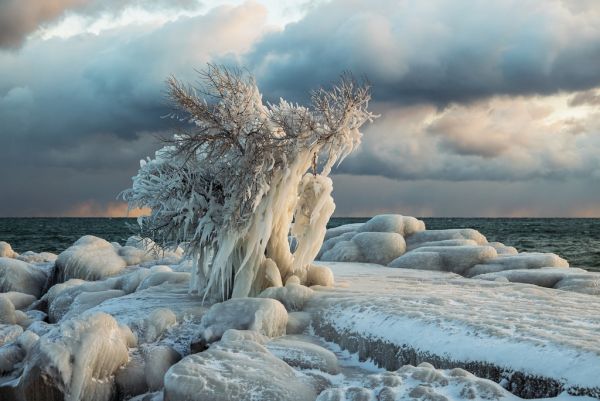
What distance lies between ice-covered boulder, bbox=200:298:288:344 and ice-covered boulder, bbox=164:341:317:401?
6.78 feet

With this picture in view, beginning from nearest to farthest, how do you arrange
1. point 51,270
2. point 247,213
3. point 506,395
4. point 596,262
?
point 506,395, point 247,213, point 51,270, point 596,262

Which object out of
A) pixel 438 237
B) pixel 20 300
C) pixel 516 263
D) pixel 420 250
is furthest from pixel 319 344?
pixel 438 237

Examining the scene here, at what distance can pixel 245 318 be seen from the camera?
424 inches

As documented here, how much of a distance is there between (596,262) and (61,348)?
38162mm

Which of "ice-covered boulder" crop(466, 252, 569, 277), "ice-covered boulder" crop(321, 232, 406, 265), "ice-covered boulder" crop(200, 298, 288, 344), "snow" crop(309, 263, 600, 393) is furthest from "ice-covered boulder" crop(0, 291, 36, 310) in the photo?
"ice-covered boulder" crop(466, 252, 569, 277)

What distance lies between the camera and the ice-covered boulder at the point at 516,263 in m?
19.9

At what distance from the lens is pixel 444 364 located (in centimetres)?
870

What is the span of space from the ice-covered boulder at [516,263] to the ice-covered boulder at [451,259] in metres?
0.40

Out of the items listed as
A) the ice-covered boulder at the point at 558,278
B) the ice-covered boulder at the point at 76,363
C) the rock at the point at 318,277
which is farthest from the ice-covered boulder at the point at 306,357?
the ice-covered boulder at the point at 558,278

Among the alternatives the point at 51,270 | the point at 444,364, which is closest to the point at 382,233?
the point at 51,270

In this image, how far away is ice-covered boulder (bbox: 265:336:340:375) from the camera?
29.0 ft

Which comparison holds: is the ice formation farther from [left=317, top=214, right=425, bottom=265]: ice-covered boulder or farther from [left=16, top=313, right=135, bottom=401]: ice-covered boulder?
[left=16, top=313, right=135, bottom=401]: ice-covered boulder

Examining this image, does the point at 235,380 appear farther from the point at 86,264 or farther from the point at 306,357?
the point at 86,264

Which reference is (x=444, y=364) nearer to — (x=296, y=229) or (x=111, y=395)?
(x=111, y=395)
